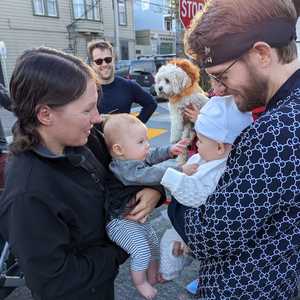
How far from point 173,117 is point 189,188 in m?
2.86

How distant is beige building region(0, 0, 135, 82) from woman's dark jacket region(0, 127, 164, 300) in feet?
55.2

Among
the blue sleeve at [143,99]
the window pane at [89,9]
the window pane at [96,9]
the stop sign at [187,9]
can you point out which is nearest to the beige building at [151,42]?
the window pane at [96,9]

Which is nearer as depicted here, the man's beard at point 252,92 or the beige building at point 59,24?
the man's beard at point 252,92

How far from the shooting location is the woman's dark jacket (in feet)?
4.20

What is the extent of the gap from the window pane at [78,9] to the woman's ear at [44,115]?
76.1 feet

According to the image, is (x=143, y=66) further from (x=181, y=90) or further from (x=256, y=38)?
(x=256, y=38)

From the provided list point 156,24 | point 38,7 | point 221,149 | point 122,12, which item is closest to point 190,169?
point 221,149

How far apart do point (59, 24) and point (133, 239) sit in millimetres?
22176

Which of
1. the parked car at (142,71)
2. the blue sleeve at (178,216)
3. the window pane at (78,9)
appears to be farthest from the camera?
the window pane at (78,9)

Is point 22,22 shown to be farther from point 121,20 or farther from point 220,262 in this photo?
point 220,262

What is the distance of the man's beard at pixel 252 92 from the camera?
3.91 feet

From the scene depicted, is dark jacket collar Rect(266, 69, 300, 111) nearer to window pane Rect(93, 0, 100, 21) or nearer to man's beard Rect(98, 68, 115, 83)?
man's beard Rect(98, 68, 115, 83)

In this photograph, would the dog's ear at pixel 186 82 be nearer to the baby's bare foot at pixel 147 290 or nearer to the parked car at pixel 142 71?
the baby's bare foot at pixel 147 290

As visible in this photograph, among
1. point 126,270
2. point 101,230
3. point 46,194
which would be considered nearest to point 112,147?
point 101,230
